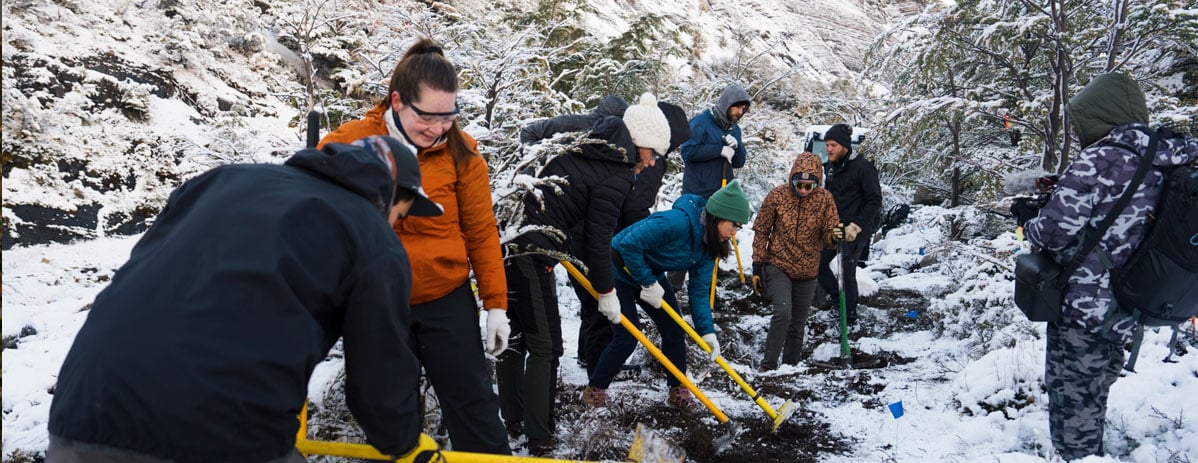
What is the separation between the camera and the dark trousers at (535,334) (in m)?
3.41

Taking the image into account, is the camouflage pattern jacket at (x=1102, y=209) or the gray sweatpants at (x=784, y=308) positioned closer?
the camouflage pattern jacket at (x=1102, y=209)

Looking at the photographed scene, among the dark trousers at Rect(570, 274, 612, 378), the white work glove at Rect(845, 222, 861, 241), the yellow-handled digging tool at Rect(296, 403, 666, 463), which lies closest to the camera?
the yellow-handled digging tool at Rect(296, 403, 666, 463)

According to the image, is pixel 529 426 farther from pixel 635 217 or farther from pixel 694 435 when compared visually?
pixel 635 217

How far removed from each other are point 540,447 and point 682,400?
122cm

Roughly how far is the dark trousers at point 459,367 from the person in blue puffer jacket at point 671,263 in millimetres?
1618

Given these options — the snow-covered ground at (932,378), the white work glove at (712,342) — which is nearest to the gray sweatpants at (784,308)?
the snow-covered ground at (932,378)

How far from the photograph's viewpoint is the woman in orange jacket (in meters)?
2.42

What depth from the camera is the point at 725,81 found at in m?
11.9

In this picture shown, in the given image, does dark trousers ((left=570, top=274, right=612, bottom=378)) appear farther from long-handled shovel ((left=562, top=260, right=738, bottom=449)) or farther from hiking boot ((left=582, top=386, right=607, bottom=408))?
long-handled shovel ((left=562, top=260, right=738, bottom=449))

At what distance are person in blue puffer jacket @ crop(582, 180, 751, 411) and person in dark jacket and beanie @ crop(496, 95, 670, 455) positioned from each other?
1.75 feet

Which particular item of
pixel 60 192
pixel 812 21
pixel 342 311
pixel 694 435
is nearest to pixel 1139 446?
pixel 694 435

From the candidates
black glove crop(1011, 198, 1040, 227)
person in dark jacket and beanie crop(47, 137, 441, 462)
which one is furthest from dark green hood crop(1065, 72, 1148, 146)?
person in dark jacket and beanie crop(47, 137, 441, 462)

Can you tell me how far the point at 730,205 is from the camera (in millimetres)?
4164

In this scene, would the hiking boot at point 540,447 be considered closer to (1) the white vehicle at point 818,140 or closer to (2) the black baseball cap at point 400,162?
(2) the black baseball cap at point 400,162
